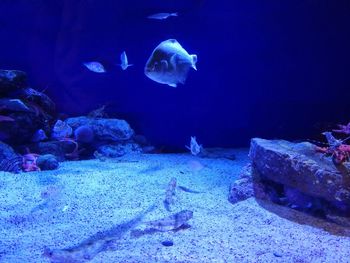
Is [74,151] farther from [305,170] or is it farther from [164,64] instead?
[305,170]

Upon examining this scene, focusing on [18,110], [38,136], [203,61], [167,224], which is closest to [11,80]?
[18,110]

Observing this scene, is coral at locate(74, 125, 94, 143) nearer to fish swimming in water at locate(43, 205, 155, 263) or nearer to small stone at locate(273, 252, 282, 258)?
fish swimming in water at locate(43, 205, 155, 263)

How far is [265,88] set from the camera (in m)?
8.49

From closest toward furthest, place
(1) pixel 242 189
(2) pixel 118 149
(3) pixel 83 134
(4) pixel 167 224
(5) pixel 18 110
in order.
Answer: (4) pixel 167 224 → (1) pixel 242 189 → (5) pixel 18 110 → (3) pixel 83 134 → (2) pixel 118 149

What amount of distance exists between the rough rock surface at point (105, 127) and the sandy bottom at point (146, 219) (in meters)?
1.88

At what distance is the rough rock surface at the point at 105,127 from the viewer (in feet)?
25.3

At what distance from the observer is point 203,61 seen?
8.24 metres

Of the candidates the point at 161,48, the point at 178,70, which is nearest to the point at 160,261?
the point at 178,70

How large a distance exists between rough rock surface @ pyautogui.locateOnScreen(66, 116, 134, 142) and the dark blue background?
1.42ft

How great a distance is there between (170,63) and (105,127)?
13.9 ft

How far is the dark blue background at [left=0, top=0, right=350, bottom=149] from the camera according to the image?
7.61 metres

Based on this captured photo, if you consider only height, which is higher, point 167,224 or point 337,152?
point 337,152

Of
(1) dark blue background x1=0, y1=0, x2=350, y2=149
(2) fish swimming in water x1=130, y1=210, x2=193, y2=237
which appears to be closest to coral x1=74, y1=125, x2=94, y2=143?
(1) dark blue background x1=0, y1=0, x2=350, y2=149

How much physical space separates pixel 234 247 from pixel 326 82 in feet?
21.3
